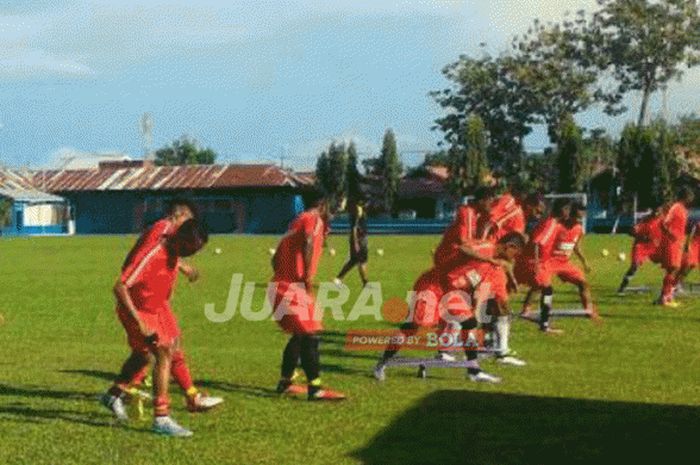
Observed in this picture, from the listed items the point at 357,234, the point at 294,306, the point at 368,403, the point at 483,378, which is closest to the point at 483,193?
the point at 483,378

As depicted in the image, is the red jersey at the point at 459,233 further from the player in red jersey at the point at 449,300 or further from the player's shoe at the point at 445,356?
the player's shoe at the point at 445,356

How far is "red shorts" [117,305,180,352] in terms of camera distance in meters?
9.31

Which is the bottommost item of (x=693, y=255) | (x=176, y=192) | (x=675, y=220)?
(x=176, y=192)

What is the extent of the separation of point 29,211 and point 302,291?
285ft

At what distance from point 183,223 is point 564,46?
221ft

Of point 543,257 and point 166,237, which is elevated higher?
point 166,237

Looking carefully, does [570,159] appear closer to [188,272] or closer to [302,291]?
[302,291]

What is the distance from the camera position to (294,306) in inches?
424

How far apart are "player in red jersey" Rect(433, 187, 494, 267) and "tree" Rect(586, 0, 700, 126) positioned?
6321 centimetres

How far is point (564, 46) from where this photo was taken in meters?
74.2

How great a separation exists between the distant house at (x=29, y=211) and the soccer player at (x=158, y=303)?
82.5 metres

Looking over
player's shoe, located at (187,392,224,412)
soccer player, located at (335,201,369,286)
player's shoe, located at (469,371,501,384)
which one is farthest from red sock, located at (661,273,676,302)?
player's shoe, located at (187,392,224,412)

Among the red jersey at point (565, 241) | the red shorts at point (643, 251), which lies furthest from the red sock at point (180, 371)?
the red shorts at point (643, 251)

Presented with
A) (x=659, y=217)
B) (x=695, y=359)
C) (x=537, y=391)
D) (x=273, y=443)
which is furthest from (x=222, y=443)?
(x=659, y=217)
